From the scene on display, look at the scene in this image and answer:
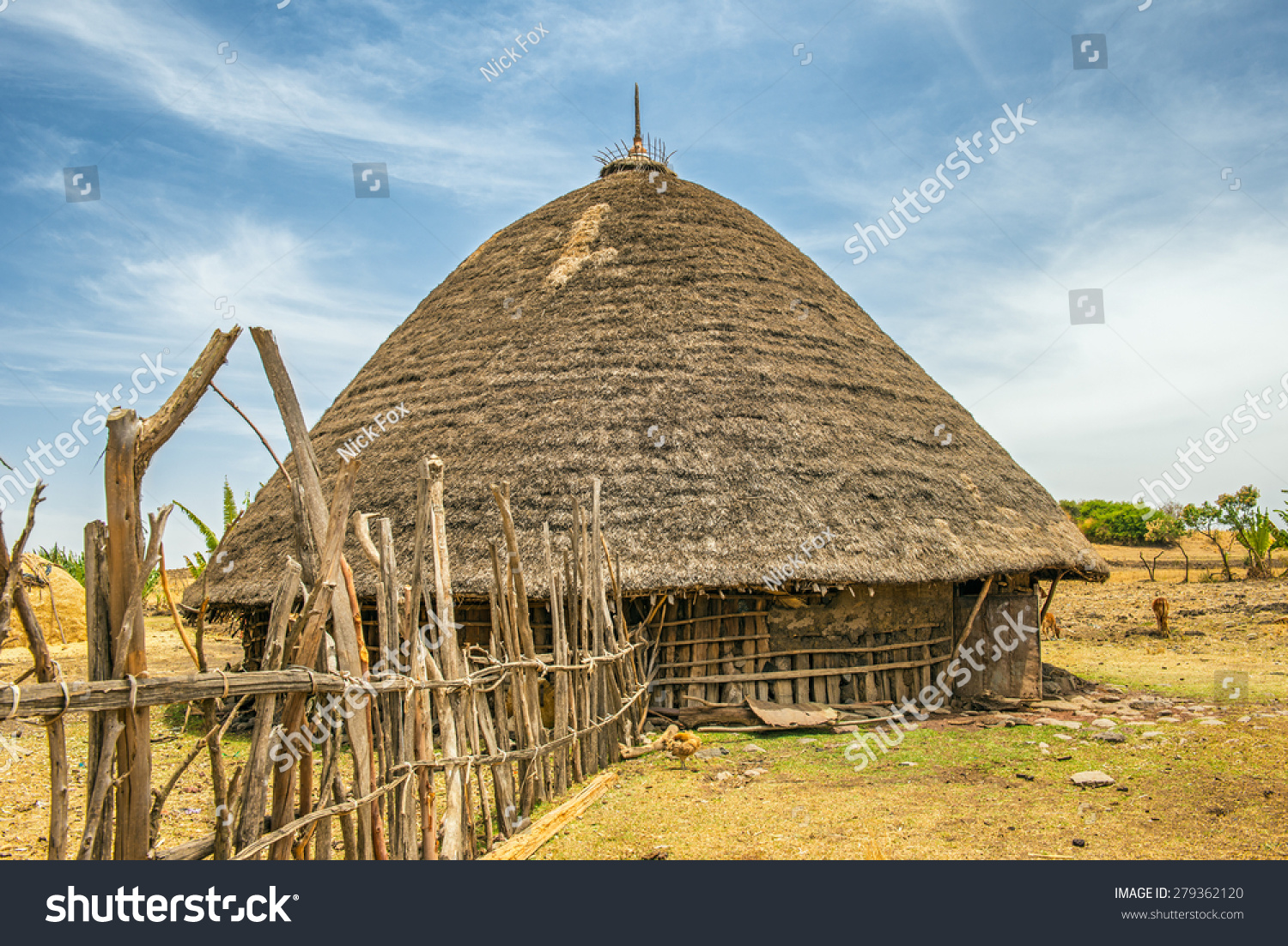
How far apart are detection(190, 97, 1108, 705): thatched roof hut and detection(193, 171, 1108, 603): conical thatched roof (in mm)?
28

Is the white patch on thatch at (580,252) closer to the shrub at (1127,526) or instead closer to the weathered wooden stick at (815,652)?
the weathered wooden stick at (815,652)

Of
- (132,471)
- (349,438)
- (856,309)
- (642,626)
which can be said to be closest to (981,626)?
(642,626)

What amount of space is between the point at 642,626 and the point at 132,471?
5.83m

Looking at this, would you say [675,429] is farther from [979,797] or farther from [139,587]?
[139,587]

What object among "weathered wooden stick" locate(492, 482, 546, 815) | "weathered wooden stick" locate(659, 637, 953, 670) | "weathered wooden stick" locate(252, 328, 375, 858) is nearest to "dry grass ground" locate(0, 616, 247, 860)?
"weathered wooden stick" locate(252, 328, 375, 858)

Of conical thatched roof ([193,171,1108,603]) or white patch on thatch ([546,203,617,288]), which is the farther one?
white patch on thatch ([546,203,617,288])

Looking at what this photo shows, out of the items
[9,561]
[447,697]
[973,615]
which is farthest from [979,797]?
[9,561]

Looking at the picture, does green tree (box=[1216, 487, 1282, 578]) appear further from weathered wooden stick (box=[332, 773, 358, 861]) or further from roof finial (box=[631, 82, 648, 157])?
weathered wooden stick (box=[332, 773, 358, 861])

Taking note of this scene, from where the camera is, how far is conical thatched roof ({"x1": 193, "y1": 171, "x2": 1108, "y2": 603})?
8.09 metres

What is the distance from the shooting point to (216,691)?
8.10ft

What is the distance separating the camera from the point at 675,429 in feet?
28.9

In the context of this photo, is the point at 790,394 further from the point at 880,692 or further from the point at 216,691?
the point at 216,691

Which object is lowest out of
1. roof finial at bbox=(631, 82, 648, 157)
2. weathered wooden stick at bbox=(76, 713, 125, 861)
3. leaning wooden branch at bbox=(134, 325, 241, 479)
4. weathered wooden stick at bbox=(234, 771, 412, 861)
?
weathered wooden stick at bbox=(234, 771, 412, 861)

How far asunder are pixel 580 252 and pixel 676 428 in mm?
3936
